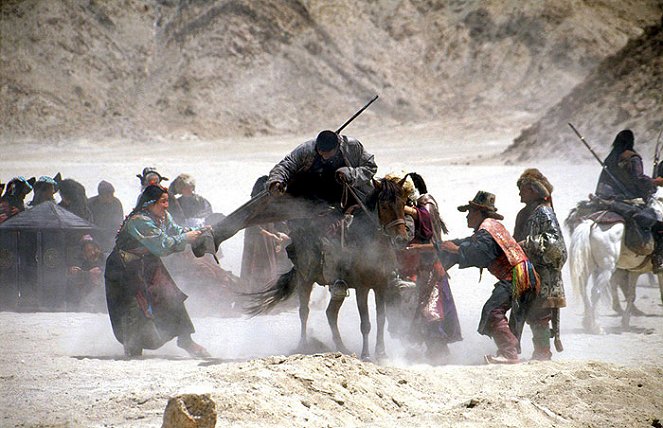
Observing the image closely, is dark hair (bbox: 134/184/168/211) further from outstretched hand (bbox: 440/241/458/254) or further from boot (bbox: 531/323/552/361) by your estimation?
boot (bbox: 531/323/552/361)

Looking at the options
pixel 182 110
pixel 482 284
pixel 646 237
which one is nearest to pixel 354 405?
pixel 646 237

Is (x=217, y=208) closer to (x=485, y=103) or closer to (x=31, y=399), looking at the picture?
(x=31, y=399)

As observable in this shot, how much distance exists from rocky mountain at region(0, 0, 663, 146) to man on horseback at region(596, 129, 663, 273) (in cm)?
2755

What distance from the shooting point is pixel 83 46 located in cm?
4131

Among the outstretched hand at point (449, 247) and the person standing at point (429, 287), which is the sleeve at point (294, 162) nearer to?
the person standing at point (429, 287)

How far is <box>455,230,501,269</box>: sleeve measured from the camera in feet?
30.2

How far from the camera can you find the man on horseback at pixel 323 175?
31.4 feet

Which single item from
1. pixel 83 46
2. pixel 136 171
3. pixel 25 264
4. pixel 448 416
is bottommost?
pixel 448 416

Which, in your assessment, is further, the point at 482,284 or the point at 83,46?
the point at 83,46

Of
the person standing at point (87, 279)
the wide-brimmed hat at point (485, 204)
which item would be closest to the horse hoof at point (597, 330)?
the wide-brimmed hat at point (485, 204)

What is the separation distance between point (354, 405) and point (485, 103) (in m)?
36.0

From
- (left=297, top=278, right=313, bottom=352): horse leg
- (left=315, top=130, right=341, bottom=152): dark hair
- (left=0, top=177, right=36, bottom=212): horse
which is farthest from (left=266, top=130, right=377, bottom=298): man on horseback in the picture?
(left=0, top=177, right=36, bottom=212): horse

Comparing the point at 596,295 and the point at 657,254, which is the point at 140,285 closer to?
the point at 596,295

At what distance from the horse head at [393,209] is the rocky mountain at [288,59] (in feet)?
99.4
